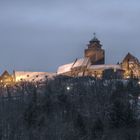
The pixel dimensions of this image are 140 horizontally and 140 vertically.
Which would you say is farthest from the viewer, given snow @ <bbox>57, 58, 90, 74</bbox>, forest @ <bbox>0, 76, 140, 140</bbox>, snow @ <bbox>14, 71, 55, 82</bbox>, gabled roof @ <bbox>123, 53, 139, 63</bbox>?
snow @ <bbox>57, 58, 90, 74</bbox>

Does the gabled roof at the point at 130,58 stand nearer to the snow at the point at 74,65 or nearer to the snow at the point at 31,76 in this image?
the snow at the point at 74,65

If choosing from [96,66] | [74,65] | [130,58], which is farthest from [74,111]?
[74,65]

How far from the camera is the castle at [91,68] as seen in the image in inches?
5802

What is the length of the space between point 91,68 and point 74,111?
4346 centimetres

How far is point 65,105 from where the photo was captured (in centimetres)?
11206

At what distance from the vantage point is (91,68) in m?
153

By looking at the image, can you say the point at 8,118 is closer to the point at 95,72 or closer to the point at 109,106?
the point at 109,106

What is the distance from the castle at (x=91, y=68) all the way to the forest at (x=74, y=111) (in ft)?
44.4

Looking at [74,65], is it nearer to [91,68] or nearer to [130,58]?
[91,68]

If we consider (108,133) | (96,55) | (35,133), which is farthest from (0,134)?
(96,55)

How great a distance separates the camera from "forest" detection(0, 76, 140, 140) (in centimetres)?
9881

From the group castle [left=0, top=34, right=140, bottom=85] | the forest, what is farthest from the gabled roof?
the forest

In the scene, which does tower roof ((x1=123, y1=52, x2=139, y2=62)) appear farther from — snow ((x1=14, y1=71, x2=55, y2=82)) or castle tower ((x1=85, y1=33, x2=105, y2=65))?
snow ((x1=14, y1=71, x2=55, y2=82))

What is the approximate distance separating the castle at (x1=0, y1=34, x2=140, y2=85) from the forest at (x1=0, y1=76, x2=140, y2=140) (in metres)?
13.5
